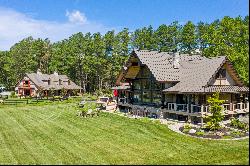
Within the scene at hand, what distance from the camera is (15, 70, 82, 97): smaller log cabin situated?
260 feet

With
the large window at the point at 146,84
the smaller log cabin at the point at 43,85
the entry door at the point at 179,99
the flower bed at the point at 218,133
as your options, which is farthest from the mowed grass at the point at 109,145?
the smaller log cabin at the point at 43,85

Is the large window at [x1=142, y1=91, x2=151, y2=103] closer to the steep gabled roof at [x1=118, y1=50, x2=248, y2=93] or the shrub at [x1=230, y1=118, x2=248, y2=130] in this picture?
the steep gabled roof at [x1=118, y1=50, x2=248, y2=93]

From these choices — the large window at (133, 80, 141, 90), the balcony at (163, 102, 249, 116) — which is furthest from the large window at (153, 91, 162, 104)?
the large window at (133, 80, 141, 90)

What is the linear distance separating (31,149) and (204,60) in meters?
21.8

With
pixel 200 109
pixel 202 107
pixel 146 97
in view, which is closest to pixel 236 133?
pixel 202 107

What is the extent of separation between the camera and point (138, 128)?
1184 inches

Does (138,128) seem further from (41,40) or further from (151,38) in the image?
(41,40)

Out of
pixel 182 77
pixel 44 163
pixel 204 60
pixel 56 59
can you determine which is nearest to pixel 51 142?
pixel 44 163

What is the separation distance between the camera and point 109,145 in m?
23.4

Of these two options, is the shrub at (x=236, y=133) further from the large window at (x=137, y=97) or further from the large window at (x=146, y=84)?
the large window at (x=137, y=97)

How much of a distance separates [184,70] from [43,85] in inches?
1906

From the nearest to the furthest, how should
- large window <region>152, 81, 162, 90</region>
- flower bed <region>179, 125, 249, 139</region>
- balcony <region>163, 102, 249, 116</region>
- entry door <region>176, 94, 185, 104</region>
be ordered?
flower bed <region>179, 125, 249, 139</region> → balcony <region>163, 102, 249, 116</region> → entry door <region>176, 94, 185, 104</region> → large window <region>152, 81, 162, 90</region>

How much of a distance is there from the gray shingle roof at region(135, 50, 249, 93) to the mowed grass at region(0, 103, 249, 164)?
5.88m

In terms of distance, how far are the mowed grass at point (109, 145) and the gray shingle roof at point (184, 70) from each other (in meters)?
5.88
